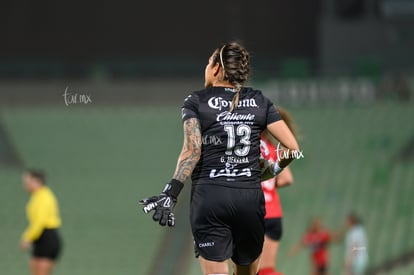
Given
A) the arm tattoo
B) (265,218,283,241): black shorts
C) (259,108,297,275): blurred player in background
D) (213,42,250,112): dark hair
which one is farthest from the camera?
(265,218,283,241): black shorts

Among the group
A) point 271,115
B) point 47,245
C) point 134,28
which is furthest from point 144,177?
point 271,115

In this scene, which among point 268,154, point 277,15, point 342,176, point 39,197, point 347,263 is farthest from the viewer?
point 277,15

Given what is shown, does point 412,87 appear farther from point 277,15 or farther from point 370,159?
point 277,15

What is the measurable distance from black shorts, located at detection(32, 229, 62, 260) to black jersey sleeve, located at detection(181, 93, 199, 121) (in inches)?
281

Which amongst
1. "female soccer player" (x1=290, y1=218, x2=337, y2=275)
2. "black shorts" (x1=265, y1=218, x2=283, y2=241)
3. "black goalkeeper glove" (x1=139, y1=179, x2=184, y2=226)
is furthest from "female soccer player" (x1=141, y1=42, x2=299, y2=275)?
"female soccer player" (x1=290, y1=218, x2=337, y2=275)

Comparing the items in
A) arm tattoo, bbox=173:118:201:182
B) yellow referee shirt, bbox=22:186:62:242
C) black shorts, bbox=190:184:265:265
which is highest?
arm tattoo, bbox=173:118:201:182

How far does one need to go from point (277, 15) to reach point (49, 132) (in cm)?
701

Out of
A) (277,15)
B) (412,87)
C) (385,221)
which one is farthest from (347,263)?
(277,15)

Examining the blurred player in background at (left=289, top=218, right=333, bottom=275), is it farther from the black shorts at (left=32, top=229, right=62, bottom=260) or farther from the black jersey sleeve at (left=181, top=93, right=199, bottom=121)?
the black jersey sleeve at (left=181, top=93, right=199, bottom=121)

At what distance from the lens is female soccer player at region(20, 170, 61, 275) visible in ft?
40.7

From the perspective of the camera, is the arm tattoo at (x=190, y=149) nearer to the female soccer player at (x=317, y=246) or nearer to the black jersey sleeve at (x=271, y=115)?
the black jersey sleeve at (x=271, y=115)

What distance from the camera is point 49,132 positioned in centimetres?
2280

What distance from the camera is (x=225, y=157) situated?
229 inches

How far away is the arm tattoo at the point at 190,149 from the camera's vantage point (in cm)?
576
